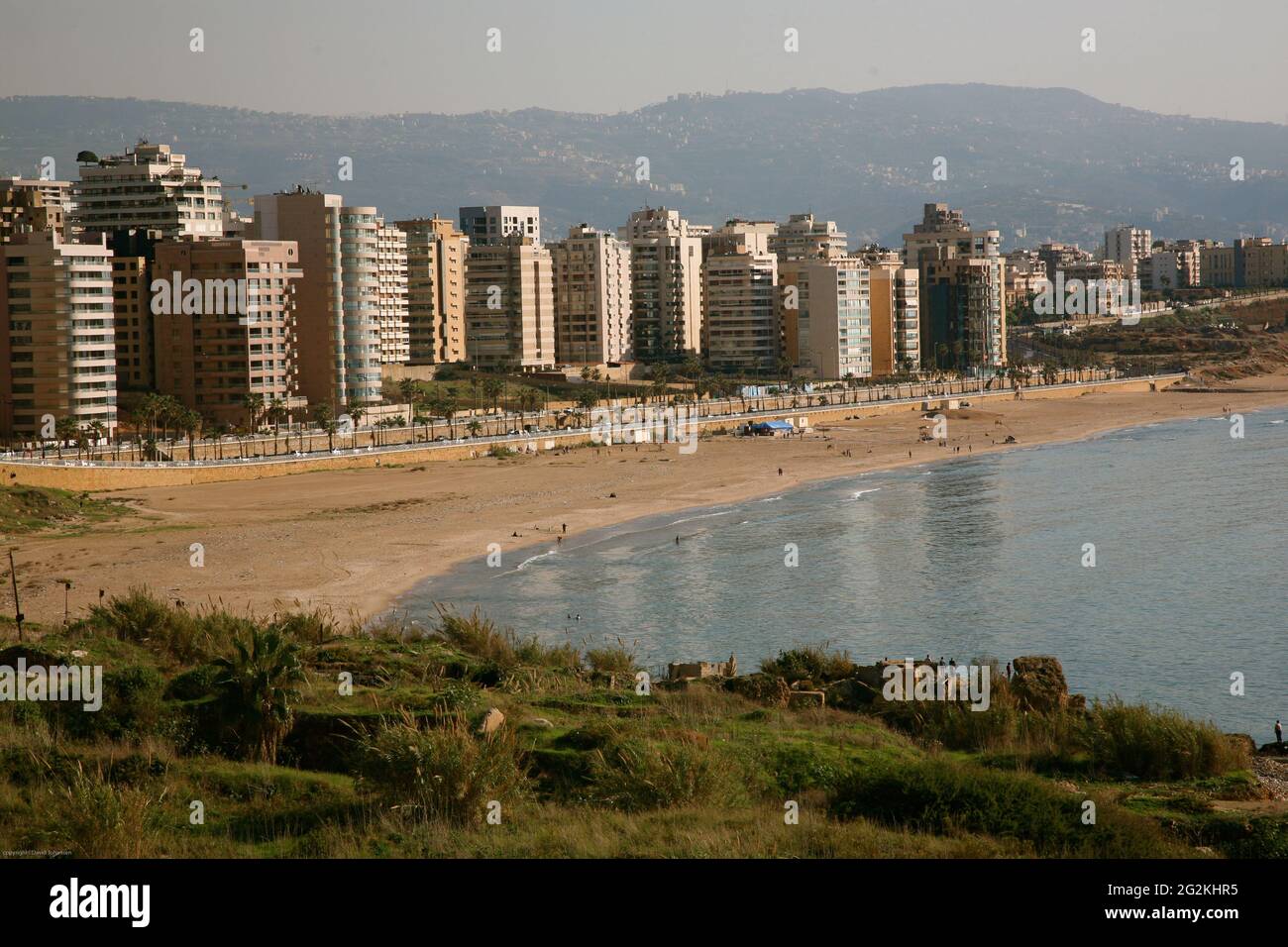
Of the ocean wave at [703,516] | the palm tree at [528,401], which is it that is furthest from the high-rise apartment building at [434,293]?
the ocean wave at [703,516]

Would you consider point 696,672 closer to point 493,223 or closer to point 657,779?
point 657,779

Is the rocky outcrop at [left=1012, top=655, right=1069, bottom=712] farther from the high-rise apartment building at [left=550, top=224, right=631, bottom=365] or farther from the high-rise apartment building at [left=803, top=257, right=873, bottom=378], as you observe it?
the high-rise apartment building at [left=803, top=257, right=873, bottom=378]

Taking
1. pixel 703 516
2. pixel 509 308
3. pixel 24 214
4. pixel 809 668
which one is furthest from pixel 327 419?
pixel 809 668

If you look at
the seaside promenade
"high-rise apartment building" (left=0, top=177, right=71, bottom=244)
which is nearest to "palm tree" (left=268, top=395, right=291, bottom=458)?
the seaside promenade

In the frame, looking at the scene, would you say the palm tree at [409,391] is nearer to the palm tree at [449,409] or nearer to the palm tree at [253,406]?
the palm tree at [449,409]
